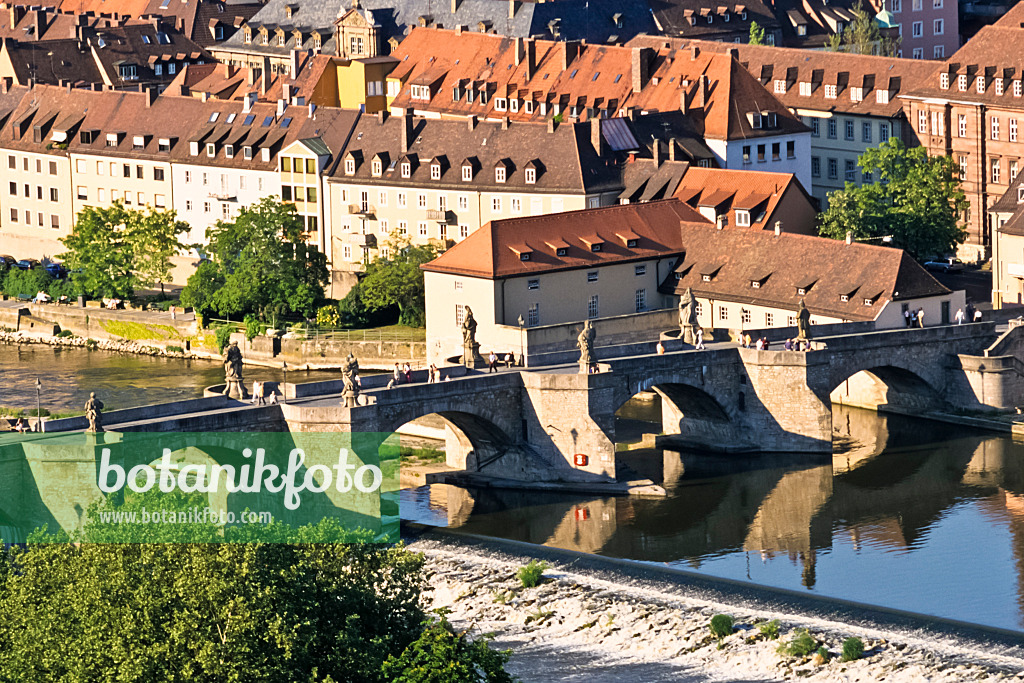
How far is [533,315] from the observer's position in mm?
145000

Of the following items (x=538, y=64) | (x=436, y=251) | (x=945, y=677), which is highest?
(x=538, y=64)

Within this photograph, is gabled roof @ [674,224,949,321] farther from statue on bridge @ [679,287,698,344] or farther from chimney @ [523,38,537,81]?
chimney @ [523,38,537,81]

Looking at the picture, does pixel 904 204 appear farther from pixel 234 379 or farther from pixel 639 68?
pixel 234 379

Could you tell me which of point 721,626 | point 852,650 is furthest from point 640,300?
point 852,650

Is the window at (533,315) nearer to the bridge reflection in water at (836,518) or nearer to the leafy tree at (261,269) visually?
the bridge reflection in water at (836,518)

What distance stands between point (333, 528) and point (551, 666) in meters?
11.7

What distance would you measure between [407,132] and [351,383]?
48.3m

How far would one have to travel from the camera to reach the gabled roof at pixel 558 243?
144875 millimetres

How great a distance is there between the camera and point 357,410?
402 feet

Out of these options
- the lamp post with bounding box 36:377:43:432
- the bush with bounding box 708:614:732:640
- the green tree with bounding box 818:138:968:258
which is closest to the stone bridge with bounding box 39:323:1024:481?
the lamp post with bounding box 36:377:43:432

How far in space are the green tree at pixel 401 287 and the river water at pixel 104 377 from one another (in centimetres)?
526

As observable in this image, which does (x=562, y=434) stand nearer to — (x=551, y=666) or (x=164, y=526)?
(x=551, y=666)

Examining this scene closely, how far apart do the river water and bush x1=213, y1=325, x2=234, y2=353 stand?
1045mm

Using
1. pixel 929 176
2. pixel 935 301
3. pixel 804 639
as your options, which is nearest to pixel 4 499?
pixel 804 639
